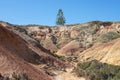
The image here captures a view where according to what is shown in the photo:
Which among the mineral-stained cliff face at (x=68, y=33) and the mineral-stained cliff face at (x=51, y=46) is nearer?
the mineral-stained cliff face at (x=51, y=46)

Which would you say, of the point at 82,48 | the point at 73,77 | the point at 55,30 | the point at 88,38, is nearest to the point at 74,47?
the point at 82,48

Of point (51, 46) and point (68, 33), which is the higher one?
point (68, 33)

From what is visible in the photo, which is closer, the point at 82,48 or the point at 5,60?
the point at 5,60

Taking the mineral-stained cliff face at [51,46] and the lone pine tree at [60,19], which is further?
the lone pine tree at [60,19]

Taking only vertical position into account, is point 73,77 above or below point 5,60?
below

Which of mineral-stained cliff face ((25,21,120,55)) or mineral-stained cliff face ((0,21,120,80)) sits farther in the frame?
mineral-stained cliff face ((25,21,120,55))

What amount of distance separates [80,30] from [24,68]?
61.3 metres

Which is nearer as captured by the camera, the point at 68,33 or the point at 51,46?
the point at 51,46

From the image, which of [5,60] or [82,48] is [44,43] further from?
[5,60]

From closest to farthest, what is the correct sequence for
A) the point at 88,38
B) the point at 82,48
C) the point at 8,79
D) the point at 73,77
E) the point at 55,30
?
the point at 8,79
the point at 73,77
the point at 82,48
the point at 88,38
the point at 55,30

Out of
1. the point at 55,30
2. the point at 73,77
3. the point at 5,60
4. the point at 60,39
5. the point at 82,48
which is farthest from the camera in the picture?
the point at 55,30

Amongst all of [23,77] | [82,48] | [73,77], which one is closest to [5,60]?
[23,77]

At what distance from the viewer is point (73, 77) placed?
27.2m

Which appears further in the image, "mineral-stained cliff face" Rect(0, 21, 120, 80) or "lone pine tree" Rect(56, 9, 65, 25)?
"lone pine tree" Rect(56, 9, 65, 25)
